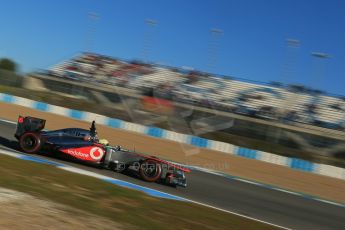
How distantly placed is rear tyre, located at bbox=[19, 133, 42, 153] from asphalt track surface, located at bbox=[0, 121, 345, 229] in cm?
29

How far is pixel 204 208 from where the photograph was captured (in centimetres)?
862

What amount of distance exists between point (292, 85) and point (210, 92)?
480 centimetres

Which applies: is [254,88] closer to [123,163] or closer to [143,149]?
[143,149]

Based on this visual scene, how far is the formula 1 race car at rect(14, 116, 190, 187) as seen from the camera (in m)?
10.9

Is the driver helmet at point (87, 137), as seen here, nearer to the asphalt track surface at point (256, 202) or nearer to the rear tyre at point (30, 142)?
Answer: the asphalt track surface at point (256, 202)

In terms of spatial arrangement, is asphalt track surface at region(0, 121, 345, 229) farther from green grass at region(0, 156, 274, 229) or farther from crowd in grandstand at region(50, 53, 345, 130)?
crowd in grandstand at region(50, 53, 345, 130)

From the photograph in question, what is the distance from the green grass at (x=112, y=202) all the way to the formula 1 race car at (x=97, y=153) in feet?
6.35

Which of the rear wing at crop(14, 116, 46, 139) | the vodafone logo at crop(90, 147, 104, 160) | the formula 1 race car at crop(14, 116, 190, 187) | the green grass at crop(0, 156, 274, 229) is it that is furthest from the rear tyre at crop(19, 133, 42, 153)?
the green grass at crop(0, 156, 274, 229)

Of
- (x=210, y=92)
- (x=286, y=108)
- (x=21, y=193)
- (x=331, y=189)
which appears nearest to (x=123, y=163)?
(x=21, y=193)

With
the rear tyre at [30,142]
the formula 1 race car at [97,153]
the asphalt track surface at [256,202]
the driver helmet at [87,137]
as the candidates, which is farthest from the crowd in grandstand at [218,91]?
the rear tyre at [30,142]

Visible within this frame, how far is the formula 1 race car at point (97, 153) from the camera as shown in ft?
35.7

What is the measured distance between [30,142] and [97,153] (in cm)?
176

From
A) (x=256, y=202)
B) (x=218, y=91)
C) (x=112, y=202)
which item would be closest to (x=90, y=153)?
(x=256, y=202)

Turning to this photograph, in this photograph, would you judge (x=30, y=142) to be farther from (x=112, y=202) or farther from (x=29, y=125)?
(x=112, y=202)
